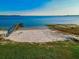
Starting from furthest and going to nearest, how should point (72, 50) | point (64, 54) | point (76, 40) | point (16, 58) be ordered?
point (76, 40) < point (72, 50) < point (64, 54) < point (16, 58)

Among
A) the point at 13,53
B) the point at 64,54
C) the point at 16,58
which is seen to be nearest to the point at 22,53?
the point at 13,53

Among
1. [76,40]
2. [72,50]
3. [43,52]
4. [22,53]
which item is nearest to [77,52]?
[72,50]

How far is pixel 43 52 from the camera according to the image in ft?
37.4

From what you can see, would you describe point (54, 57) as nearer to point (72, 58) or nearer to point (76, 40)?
point (72, 58)

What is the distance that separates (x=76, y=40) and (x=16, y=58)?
6581 millimetres

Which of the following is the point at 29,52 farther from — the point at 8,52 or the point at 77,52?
the point at 77,52

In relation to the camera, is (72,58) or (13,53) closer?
(72,58)

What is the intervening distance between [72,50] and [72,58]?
177 centimetres

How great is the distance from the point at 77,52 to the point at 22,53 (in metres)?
2.49

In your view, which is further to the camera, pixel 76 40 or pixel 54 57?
pixel 76 40

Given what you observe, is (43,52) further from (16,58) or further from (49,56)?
(16,58)

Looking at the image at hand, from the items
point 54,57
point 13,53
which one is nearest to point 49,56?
point 54,57

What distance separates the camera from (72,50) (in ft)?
39.6

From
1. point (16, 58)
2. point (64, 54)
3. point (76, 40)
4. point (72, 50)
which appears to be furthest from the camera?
point (76, 40)
